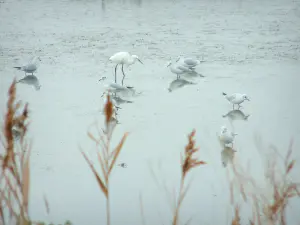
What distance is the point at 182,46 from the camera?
409 centimetres

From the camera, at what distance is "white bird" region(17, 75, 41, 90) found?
3.09m

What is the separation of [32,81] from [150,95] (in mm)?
903

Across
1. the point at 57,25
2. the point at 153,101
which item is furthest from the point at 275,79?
the point at 57,25

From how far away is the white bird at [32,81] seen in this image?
309cm

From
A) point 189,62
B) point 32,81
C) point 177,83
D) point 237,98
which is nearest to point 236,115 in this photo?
point 237,98

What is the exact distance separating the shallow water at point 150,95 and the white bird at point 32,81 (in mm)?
41

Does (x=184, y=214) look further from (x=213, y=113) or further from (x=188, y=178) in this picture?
(x=213, y=113)

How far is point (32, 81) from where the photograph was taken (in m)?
3.19

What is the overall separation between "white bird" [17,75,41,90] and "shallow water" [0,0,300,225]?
4cm

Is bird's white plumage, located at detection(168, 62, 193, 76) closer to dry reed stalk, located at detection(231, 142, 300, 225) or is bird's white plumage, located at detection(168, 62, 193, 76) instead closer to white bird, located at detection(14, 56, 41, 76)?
white bird, located at detection(14, 56, 41, 76)

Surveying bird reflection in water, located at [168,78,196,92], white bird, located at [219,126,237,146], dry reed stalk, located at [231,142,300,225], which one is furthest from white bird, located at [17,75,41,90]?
dry reed stalk, located at [231,142,300,225]

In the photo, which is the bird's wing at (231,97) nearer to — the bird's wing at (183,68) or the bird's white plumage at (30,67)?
the bird's wing at (183,68)

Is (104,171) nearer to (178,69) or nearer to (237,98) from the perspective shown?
(237,98)

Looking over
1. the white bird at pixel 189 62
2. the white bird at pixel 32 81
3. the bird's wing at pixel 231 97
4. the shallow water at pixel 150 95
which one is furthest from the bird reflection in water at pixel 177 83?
the white bird at pixel 32 81
